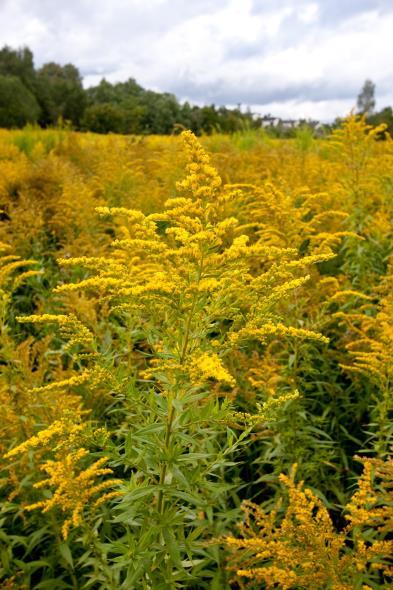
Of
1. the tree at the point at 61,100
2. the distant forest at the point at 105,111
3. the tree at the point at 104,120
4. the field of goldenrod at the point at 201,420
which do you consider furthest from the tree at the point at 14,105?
the field of goldenrod at the point at 201,420

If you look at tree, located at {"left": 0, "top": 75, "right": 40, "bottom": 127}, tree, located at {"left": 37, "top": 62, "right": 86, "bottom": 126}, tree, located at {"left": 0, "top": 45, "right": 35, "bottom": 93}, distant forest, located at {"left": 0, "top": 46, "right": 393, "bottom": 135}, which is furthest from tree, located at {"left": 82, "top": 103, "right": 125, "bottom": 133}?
tree, located at {"left": 0, "top": 45, "right": 35, "bottom": 93}

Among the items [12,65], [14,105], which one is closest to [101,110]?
[14,105]

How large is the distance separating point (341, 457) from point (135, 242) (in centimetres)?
202

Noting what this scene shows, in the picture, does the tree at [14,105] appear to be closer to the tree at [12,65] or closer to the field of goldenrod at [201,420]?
the field of goldenrod at [201,420]

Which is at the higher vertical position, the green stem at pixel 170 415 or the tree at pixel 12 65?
the tree at pixel 12 65

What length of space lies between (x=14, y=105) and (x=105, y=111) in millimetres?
6335

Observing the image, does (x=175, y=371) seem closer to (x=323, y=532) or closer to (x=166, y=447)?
(x=166, y=447)

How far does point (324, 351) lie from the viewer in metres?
3.28

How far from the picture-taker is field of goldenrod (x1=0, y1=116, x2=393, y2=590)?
1.75 meters

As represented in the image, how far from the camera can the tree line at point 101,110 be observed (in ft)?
64.7

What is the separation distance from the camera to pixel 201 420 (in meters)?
1.73

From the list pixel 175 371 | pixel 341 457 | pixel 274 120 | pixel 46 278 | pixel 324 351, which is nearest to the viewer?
pixel 175 371

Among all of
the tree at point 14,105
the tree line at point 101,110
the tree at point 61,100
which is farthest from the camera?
the tree at point 61,100

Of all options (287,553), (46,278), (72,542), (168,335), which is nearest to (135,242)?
(168,335)
